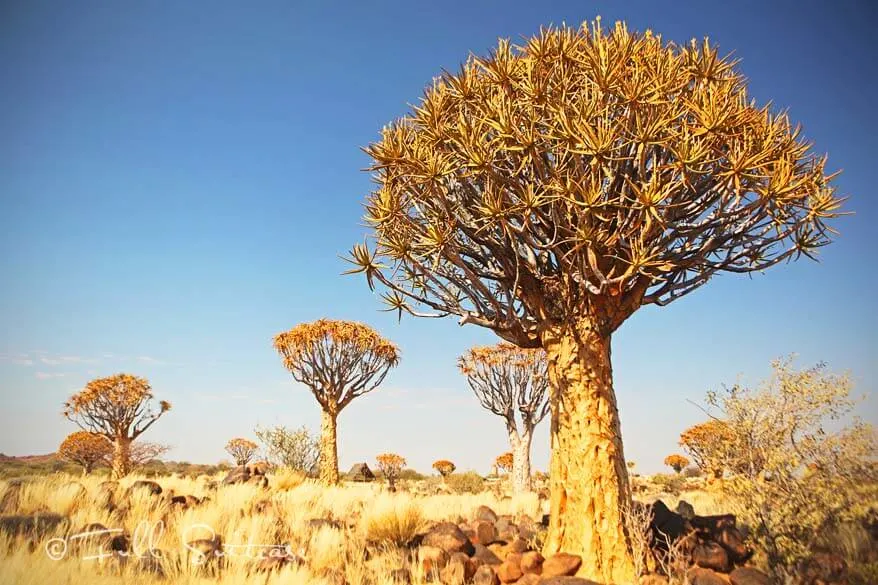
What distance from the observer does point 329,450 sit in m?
18.0

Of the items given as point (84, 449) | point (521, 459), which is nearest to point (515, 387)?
point (521, 459)

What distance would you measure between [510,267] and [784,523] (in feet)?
16.0

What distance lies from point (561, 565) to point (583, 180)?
4.56 m

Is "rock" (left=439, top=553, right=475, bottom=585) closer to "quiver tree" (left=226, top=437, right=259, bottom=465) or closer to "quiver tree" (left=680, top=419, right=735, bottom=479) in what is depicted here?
"quiver tree" (left=680, top=419, right=735, bottom=479)

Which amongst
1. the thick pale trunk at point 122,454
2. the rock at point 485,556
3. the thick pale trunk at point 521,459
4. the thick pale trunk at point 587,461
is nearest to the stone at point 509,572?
the rock at point 485,556

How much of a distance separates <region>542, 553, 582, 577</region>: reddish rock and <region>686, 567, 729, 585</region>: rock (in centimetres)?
131

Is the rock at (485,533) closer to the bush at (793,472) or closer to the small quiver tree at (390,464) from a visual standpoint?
the bush at (793,472)

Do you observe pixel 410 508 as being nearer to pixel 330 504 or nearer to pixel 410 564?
pixel 410 564

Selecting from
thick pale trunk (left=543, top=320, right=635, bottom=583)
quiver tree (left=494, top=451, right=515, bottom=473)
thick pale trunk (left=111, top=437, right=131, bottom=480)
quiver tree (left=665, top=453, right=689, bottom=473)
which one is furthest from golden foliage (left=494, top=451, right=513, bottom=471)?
thick pale trunk (left=543, top=320, right=635, bottom=583)

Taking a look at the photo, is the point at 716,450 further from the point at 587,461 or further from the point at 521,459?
the point at 521,459

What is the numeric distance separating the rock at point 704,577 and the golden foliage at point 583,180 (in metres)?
3.22

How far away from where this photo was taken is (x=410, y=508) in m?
8.29

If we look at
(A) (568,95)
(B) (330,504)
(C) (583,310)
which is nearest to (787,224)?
(C) (583,310)

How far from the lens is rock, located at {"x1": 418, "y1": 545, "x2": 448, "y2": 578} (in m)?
6.61
